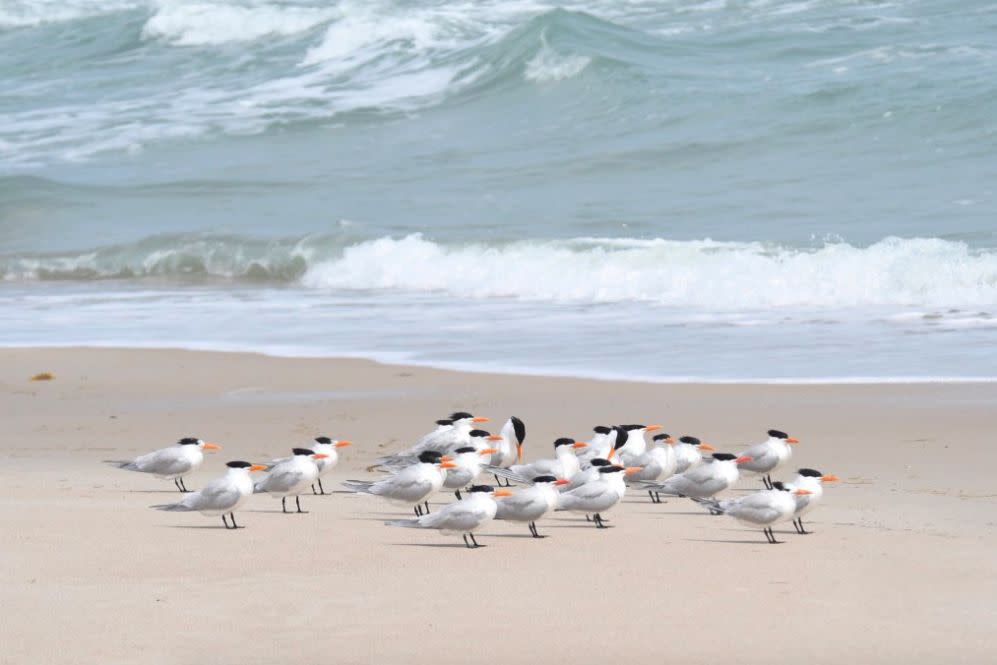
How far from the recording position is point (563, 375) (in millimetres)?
12070

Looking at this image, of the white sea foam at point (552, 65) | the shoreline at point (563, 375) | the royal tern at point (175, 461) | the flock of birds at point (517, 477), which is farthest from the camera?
the white sea foam at point (552, 65)

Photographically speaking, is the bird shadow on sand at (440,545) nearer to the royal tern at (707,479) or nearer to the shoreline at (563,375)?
the royal tern at (707,479)

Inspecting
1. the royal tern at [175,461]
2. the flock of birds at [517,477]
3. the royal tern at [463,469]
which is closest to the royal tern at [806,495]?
the flock of birds at [517,477]

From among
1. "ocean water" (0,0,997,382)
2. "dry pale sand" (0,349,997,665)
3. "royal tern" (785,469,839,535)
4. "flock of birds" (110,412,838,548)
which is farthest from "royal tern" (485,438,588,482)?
"ocean water" (0,0,997,382)

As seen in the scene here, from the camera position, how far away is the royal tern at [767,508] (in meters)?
7.22

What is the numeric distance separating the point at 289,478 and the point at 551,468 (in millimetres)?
1341

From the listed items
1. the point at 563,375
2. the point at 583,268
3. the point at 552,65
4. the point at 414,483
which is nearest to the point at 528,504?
the point at 414,483

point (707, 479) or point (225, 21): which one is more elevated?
point (707, 479)

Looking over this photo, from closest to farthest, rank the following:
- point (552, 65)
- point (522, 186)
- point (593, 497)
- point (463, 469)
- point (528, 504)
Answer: point (528, 504), point (593, 497), point (463, 469), point (522, 186), point (552, 65)

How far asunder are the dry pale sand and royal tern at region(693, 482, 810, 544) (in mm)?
114

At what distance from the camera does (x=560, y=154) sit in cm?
2503

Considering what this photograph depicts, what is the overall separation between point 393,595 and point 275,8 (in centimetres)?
3193

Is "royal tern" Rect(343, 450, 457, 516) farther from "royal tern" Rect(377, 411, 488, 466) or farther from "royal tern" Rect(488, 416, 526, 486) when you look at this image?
"royal tern" Rect(488, 416, 526, 486)

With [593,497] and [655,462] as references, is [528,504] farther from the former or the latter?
[655,462]
